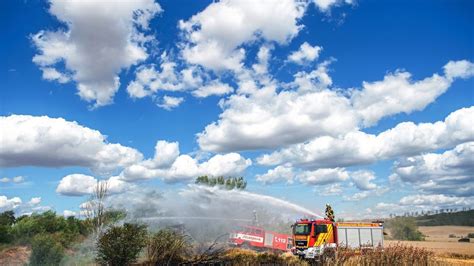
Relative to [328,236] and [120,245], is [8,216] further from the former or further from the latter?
[120,245]

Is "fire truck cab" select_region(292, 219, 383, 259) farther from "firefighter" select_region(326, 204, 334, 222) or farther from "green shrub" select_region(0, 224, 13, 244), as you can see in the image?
"green shrub" select_region(0, 224, 13, 244)

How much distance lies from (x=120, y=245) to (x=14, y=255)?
13.9 metres

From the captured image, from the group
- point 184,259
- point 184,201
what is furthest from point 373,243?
point 184,259

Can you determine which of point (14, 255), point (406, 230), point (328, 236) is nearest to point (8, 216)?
point (14, 255)

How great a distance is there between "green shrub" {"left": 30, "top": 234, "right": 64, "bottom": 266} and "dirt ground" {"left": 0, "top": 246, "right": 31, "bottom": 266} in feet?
6.17

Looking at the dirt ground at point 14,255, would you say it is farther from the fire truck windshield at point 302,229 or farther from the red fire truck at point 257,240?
the red fire truck at point 257,240

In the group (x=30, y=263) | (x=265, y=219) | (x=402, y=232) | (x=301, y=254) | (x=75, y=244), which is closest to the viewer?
(x=30, y=263)

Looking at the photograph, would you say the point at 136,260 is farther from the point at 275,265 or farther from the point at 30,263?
the point at 30,263

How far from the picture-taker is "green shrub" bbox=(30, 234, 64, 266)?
24916mm

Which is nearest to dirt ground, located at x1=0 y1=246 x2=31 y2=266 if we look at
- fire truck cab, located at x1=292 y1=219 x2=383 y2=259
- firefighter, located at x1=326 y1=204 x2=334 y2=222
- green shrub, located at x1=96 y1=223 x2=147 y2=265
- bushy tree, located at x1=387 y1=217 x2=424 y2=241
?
green shrub, located at x1=96 y1=223 x2=147 y2=265

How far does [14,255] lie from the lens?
94.8ft

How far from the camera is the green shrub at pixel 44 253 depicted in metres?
24.9

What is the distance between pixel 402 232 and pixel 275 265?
97.9 m

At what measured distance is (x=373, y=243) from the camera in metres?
39.1
